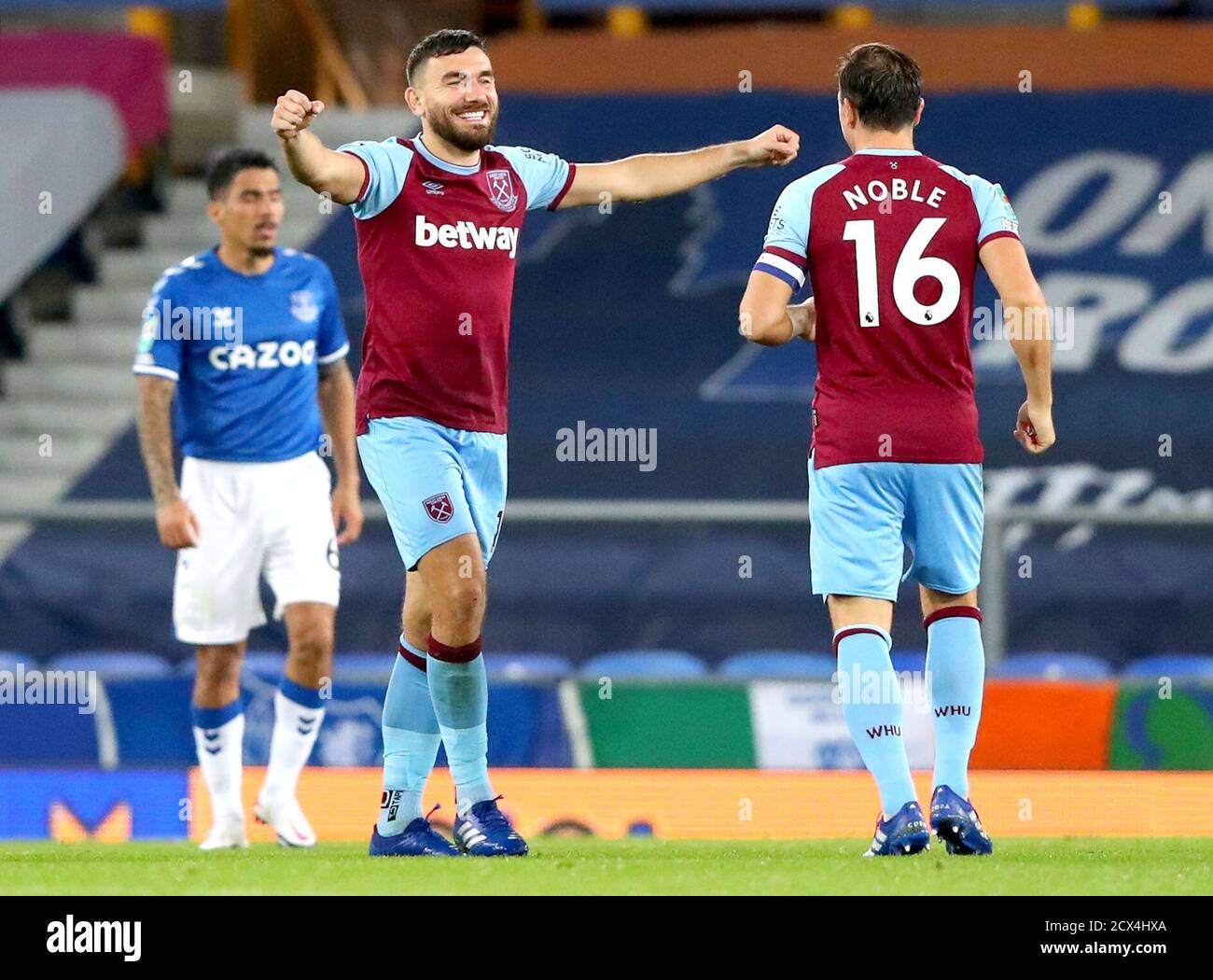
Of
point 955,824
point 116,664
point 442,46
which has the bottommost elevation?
point 955,824

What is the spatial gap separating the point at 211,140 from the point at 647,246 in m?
3.39

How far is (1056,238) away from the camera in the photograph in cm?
1395

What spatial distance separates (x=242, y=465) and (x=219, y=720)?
2.88 ft

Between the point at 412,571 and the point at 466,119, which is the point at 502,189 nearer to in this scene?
the point at 466,119

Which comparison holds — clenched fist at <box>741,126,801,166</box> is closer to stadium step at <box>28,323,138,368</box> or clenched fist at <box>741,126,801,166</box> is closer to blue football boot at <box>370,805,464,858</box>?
blue football boot at <box>370,805,464,858</box>

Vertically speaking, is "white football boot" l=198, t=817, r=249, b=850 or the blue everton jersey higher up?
the blue everton jersey

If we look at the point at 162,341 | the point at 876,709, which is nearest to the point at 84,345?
the point at 162,341

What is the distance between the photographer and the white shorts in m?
7.84

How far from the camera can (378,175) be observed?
5816 mm

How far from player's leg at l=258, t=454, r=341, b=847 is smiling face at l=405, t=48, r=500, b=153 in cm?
224

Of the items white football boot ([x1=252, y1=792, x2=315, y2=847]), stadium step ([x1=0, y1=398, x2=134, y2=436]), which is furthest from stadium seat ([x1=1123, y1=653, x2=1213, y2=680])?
stadium step ([x1=0, y1=398, x2=134, y2=436])
